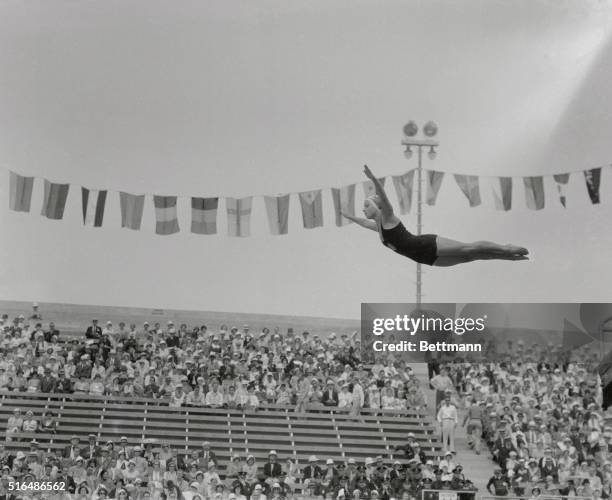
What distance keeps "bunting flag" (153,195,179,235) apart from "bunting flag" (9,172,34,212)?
2.07m

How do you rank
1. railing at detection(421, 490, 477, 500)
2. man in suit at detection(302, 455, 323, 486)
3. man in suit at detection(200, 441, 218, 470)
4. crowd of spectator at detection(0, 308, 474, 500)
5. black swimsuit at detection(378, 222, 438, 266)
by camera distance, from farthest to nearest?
man in suit at detection(200, 441, 218, 470) → man in suit at detection(302, 455, 323, 486) → crowd of spectator at detection(0, 308, 474, 500) → railing at detection(421, 490, 477, 500) → black swimsuit at detection(378, 222, 438, 266)

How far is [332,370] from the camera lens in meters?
14.3

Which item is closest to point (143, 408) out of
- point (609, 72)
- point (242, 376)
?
point (242, 376)

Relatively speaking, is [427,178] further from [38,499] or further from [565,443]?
[38,499]

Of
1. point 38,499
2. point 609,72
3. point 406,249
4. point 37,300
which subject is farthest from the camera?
point 37,300

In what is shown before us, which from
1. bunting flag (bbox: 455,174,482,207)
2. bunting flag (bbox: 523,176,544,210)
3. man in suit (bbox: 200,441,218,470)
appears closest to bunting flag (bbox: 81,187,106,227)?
man in suit (bbox: 200,441,218,470)

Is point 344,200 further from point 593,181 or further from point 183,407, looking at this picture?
point 183,407

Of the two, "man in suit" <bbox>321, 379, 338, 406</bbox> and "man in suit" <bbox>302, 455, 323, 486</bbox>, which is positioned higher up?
"man in suit" <bbox>321, 379, 338, 406</bbox>

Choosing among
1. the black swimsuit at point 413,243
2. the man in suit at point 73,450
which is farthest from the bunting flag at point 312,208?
the black swimsuit at point 413,243

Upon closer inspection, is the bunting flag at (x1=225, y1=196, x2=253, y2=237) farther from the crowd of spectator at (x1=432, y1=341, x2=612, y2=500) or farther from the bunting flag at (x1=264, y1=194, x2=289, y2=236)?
the crowd of spectator at (x1=432, y1=341, x2=612, y2=500)

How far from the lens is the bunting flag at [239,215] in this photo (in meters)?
15.4

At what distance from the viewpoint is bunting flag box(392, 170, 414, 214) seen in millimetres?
14938

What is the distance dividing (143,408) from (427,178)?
6083 millimetres

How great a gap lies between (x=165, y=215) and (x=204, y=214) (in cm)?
69
